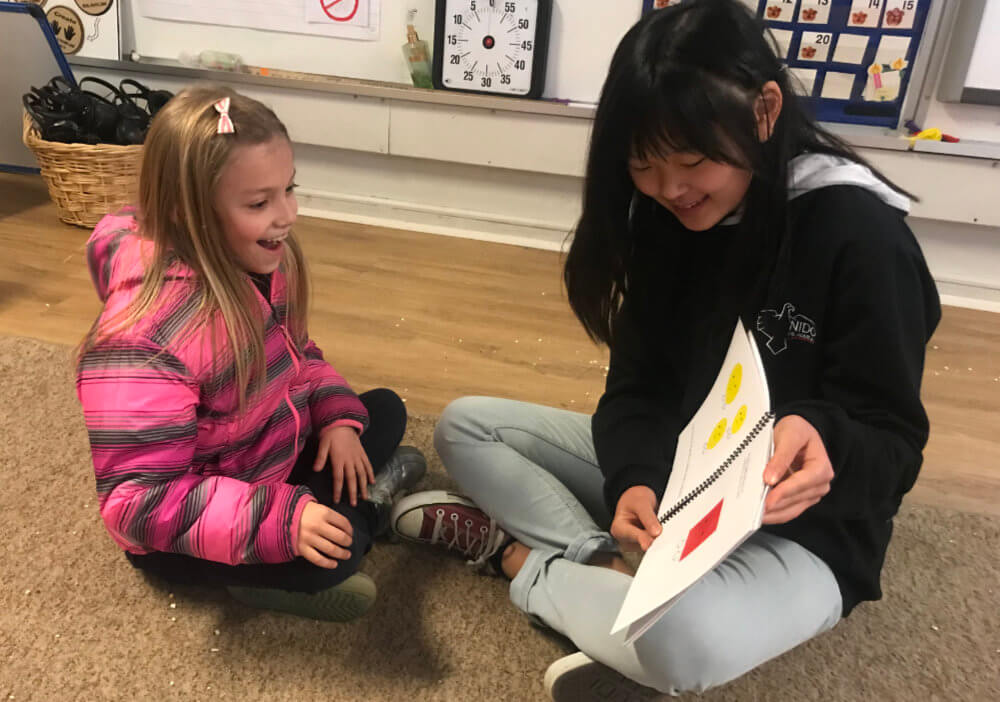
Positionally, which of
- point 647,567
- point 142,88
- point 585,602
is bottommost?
point 585,602

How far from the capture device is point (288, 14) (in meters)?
2.03

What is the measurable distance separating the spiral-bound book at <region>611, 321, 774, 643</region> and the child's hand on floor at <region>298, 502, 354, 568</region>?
0.99 ft

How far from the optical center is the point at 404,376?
1.41 meters

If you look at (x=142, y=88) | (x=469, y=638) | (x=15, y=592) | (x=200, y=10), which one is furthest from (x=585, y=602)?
(x=200, y=10)

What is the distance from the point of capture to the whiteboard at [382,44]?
6.22ft

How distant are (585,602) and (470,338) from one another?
85cm

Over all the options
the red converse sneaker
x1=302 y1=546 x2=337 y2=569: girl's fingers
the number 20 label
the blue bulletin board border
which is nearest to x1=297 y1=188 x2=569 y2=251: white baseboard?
the blue bulletin board border

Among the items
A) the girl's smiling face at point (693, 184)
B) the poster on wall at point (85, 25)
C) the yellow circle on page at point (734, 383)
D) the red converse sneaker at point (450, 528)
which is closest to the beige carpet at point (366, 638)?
the red converse sneaker at point (450, 528)

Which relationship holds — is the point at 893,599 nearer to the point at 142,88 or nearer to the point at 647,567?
the point at 647,567

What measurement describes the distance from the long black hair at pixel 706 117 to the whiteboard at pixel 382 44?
4.09 feet

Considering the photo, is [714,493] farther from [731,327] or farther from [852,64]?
[852,64]

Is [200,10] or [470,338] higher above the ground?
[200,10]

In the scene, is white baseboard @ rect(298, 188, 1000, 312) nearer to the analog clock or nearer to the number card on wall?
the analog clock

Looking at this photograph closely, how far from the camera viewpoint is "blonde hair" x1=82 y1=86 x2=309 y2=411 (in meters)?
0.73
